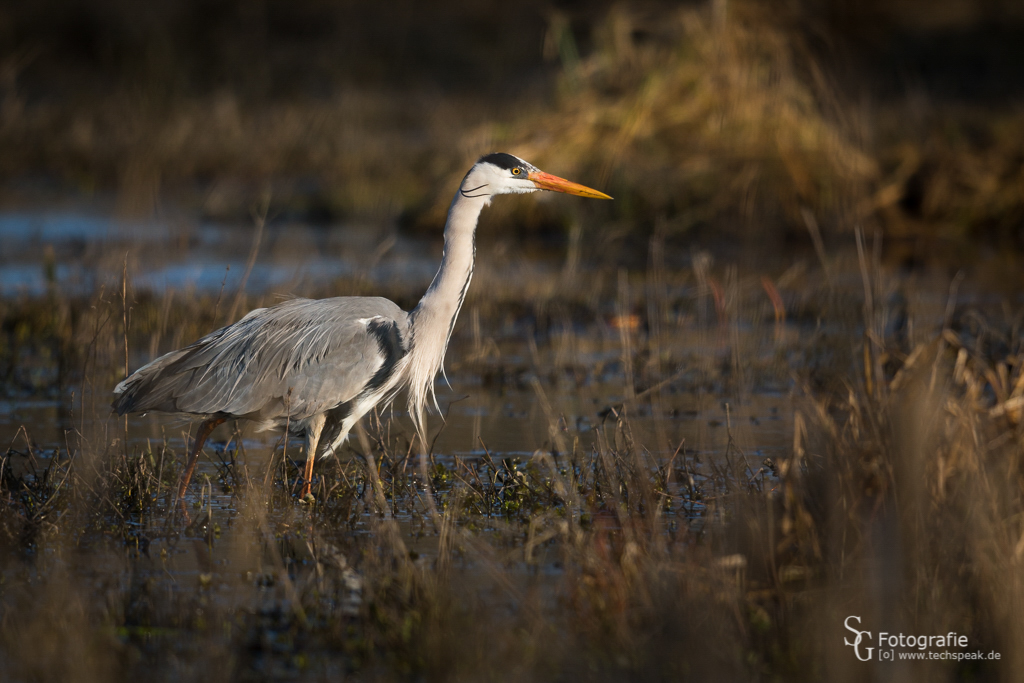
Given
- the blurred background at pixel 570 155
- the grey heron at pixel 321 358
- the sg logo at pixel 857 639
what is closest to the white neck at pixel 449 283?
the grey heron at pixel 321 358

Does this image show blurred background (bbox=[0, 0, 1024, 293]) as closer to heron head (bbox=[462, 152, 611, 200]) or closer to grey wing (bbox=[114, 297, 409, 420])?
heron head (bbox=[462, 152, 611, 200])

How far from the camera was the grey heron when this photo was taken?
577 centimetres

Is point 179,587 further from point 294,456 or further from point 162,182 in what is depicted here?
point 162,182

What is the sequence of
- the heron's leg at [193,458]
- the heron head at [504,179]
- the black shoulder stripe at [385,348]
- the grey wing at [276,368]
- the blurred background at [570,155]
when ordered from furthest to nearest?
the blurred background at [570,155] → the heron head at [504,179] → the black shoulder stripe at [385,348] → the grey wing at [276,368] → the heron's leg at [193,458]

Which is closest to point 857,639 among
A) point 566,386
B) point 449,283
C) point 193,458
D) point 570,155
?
point 449,283

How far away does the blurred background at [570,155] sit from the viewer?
42.9ft

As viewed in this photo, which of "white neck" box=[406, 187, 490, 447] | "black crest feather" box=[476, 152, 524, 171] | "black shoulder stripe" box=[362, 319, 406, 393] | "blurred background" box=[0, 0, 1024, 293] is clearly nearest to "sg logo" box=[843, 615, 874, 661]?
"white neck" box=[406, 187, 490, 447]

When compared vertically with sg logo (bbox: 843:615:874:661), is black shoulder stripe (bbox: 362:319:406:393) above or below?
above

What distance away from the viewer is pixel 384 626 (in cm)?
388

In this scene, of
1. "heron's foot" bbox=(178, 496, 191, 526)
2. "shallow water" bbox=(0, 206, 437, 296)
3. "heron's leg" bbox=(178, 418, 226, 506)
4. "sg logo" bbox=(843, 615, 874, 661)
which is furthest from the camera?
"shallow water" bbox=(0, 206, 437, 296)

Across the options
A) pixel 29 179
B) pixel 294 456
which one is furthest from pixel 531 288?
pixel 29 179

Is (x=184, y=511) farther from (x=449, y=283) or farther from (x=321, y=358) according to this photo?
(x=449, y=283)

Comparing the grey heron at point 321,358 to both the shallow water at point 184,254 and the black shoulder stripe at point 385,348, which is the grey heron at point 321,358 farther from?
the shallow water at point 184,254

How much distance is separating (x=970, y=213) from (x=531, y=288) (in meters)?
6.11
